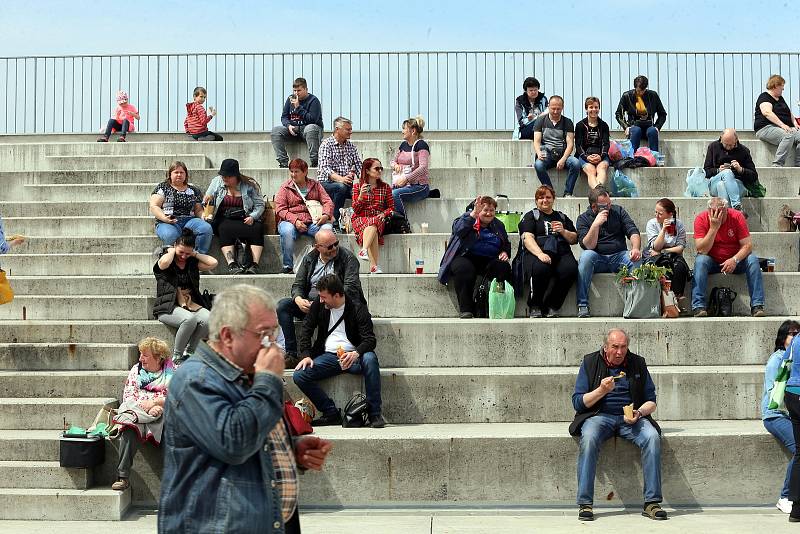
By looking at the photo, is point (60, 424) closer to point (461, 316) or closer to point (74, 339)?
point (74, 339)

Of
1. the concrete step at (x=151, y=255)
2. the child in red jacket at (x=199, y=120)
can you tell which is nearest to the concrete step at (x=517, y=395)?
the concrete step at (x=151, y=255)

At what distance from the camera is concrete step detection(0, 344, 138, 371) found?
10.1m

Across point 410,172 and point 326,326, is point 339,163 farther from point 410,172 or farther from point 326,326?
point 326,326

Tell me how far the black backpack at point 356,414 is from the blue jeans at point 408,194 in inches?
162

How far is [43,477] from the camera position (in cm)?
A: 873

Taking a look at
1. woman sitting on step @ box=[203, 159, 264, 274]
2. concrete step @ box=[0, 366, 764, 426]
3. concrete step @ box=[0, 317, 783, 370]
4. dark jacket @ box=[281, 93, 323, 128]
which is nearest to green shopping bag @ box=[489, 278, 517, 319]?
concrete step @ box=[0, 317, 783, 370]

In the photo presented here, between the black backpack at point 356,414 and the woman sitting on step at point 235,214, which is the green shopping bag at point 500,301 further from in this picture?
the woman sitting on step at point 235,214

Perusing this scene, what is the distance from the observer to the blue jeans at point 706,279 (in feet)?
36.9

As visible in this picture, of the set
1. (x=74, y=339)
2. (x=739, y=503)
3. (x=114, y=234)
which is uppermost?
(x=114, y=234)

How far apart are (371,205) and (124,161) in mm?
4358

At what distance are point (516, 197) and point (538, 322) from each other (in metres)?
3.71

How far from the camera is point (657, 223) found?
11.8 meters

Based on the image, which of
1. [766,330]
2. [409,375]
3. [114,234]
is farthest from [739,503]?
[114,234]

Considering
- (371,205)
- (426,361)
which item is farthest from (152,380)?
(371,205)
